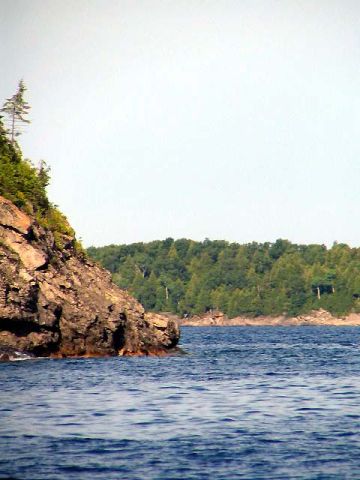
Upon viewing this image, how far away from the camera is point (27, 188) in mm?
82750

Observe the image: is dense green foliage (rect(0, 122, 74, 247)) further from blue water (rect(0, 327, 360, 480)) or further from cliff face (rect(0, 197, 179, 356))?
blue water (rect(0, 327, 360, 480))

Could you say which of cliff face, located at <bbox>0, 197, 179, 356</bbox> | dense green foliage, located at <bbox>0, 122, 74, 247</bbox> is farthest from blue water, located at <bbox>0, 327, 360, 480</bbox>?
dense green foliage, located at <bbox>0, 122, 74, 247</bbox>

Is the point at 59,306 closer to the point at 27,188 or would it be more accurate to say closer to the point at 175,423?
the point at 27,188

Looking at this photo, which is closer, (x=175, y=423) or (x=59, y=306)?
(x=175, y=423)

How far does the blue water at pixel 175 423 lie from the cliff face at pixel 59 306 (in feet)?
16.3

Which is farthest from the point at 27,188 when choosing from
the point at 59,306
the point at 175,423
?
the point at 175,423

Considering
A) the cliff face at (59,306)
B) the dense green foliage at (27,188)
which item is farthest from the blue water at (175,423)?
the dense green foliage at (27,188)

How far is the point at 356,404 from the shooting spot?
149 feet

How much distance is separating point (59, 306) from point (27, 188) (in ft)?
47.5

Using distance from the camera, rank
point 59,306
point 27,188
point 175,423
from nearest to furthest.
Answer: point 175,423
point 59,306
point 27,188

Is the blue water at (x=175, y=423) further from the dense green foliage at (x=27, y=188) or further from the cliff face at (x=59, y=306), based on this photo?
the dense green foliage at (x=27, y=188)

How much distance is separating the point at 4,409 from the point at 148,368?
25.4 metres

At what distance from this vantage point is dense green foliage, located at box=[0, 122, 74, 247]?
79.7m

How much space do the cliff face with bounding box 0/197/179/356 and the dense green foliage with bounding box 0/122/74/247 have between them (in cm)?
190
